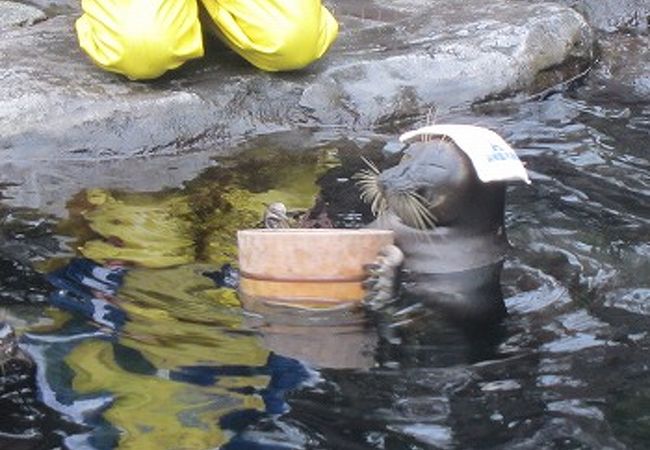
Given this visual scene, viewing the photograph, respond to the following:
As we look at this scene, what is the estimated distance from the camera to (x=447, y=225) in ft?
14.9

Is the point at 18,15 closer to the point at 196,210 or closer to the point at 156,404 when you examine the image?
the point at 196,210

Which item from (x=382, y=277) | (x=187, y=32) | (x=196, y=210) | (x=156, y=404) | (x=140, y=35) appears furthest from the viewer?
(x=187, y=32)

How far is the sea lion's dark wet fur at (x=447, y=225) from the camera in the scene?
4.43 metres

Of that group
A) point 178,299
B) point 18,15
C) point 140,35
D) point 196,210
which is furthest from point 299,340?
point 18,15

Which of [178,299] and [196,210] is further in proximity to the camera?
[196,210]

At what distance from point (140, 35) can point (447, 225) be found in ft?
6.71

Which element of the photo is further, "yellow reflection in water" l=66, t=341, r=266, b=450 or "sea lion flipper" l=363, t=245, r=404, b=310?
"sea lion flipper" l=363, t=245, r=404, b=310

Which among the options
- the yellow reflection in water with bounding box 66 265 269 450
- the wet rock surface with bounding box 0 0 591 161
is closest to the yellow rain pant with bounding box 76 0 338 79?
the wet rock surface with bounding box 0 0 591 161

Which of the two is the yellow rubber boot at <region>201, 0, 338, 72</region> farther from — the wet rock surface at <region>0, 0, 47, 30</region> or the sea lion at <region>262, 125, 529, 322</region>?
the sea lion at <region>262, 125, 529, 322</region>

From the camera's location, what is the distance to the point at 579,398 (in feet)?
11.4

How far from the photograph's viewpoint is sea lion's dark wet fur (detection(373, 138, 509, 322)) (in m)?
4.43

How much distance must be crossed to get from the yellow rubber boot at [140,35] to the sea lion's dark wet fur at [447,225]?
1.80 metres

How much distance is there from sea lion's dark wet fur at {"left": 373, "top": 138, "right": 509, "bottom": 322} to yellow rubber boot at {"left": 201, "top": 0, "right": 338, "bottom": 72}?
5.67ft

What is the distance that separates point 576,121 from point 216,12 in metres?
1.81
